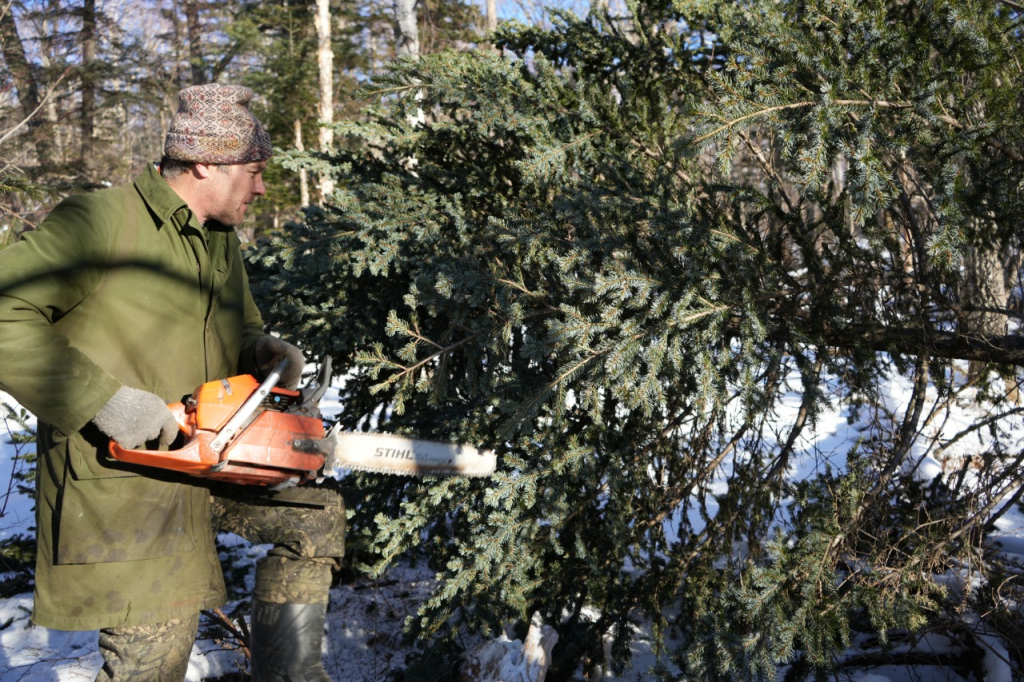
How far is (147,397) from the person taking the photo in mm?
2047

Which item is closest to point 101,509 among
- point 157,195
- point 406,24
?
point 157,195

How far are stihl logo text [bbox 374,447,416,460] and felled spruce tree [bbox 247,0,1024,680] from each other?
0.39 m

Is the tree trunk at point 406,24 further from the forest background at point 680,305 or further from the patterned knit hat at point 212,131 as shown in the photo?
the patterned knit hat at point 212,131

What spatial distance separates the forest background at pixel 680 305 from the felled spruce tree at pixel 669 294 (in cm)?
2

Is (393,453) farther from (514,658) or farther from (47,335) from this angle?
(514,658)

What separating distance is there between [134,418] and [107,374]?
0.49 feet

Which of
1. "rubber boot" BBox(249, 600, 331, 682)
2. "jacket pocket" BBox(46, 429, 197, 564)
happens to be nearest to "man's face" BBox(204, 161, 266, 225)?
"jacket pocket" BBox(46, 429, 197, 564)

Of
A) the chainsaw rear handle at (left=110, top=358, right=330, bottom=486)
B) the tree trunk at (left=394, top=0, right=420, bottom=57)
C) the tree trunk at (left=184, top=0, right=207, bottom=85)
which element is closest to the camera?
the chainsaw rear handle at (left=110, top=358, right=330, bottom=486)

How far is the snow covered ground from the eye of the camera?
350cm

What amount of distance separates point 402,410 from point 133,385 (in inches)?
46.2

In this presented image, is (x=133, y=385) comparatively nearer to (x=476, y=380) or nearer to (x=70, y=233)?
(x=70, y=233)

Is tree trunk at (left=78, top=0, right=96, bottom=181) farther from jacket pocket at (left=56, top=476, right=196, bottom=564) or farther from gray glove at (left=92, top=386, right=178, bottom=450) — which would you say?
gray glove at (left=92, top=386, right=178, bottom=450)

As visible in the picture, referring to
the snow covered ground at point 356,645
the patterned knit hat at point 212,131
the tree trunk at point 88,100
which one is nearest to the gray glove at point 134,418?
the patterned knit hat at point 212,131

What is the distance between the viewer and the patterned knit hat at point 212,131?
7.61 feet
